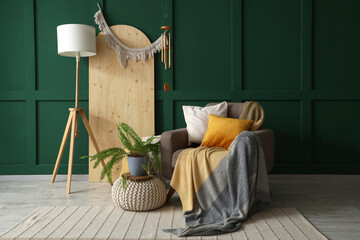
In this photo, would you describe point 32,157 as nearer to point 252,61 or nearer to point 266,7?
point 252,61

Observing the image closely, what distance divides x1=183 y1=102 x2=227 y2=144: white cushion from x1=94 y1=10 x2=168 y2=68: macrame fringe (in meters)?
0.82

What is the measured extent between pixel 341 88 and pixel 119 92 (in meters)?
2.44

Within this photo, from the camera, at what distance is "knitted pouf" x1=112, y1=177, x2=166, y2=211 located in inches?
101

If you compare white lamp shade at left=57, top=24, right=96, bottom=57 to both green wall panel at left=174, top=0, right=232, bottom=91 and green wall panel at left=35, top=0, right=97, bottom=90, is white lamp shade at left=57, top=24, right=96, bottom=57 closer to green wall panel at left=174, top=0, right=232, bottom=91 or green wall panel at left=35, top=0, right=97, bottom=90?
green wall panel at left=35, top=0, right=97, bottom=90

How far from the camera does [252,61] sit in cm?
377

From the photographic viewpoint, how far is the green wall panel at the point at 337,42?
3.69 metres

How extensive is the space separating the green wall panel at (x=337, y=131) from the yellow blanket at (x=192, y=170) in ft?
5.38

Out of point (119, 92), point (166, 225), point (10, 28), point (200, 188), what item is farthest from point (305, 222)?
point (10, 28)

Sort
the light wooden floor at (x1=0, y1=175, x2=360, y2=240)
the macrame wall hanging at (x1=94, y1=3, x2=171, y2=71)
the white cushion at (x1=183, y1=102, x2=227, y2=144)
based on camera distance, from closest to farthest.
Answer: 1. the light wooden floor at (x1=0, y1=175, x2=360, y2=240)
2. the white cushion at (x1=183, y1=102, x2=227, y2=144)
3. the macrame wall hanging at (x1=94, y1=3, x2=171, y2=71)

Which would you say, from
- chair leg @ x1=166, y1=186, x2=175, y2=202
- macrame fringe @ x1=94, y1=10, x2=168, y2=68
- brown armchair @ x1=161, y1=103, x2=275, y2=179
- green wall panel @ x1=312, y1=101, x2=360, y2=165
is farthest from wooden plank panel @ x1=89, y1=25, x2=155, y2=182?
green wall panel @ x1=312, y1=101, x2=360, y2=165

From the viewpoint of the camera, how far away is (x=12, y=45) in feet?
12.5

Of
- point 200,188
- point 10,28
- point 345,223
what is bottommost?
point 345,223

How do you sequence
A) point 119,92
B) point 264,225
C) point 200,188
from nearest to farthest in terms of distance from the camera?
point 264,225, point 200,188, point 119,92

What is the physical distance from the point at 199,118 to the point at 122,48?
3.97 feet
